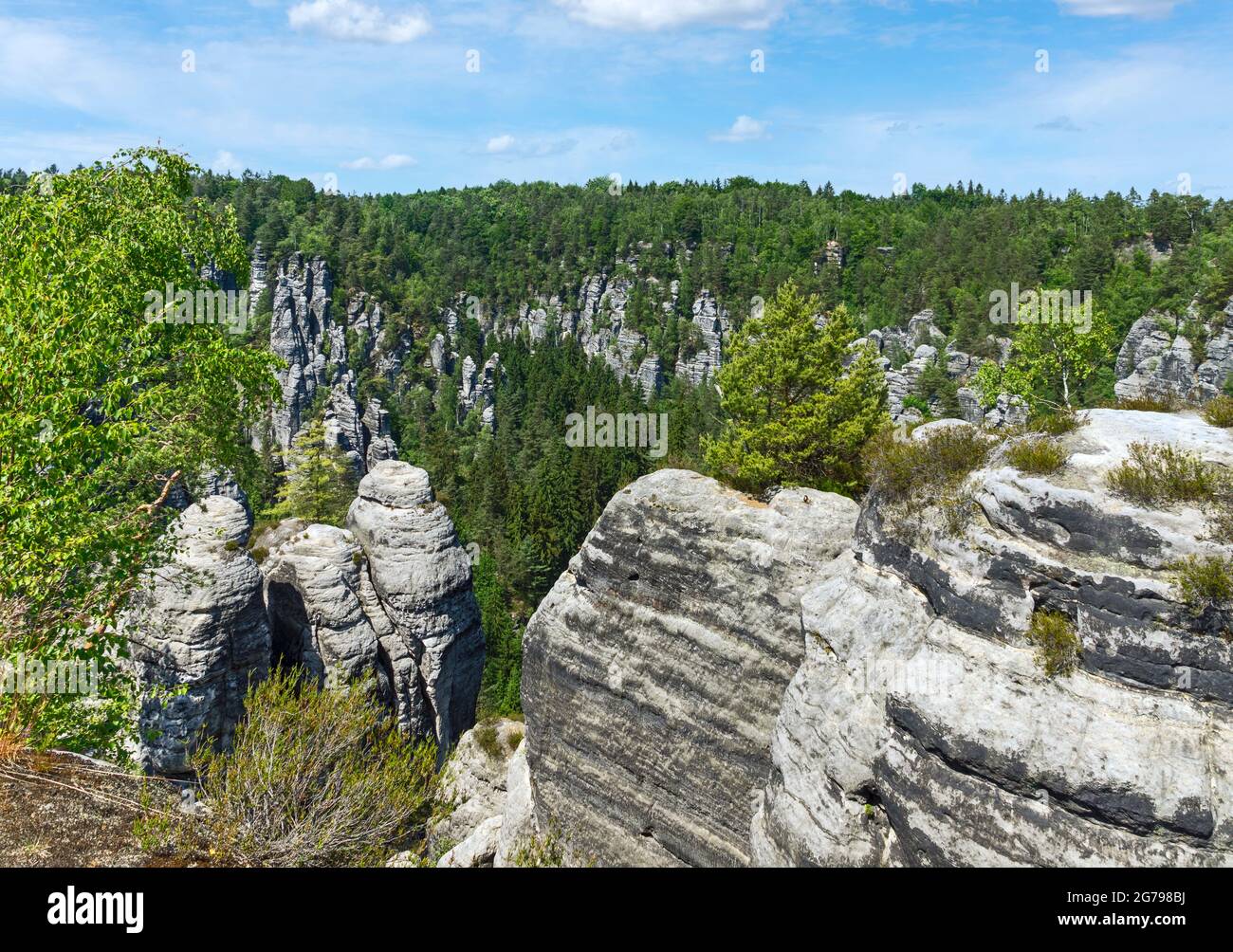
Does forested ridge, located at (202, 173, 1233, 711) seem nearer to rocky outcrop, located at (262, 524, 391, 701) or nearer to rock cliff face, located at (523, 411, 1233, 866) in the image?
rocky outcrop, located at (262, 524, 391, 701)

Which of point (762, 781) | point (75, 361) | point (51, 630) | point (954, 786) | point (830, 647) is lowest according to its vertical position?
point (762, 781)

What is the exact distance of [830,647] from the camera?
16.5 metres

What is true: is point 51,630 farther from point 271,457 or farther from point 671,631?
point 271,457

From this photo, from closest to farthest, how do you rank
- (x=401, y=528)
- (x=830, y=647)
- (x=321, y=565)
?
(x=830, y=647)
(x=321, y=565)
(x=401, y=528)

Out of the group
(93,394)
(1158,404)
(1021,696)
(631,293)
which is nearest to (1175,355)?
(1158,404)

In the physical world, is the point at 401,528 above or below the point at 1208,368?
below

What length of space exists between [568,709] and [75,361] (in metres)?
16.7

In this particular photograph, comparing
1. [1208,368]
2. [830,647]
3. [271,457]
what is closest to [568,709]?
[830,647]

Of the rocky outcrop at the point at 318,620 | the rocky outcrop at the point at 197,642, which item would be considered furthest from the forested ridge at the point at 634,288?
the rocky outcrop at the point at 197,642

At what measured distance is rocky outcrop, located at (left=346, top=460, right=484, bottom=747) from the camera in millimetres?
33750

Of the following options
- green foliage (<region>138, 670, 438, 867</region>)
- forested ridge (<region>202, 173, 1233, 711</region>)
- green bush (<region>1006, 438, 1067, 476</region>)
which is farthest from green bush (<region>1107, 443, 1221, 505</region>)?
forested ridge (<region>202, 173, 1233, 711</region>)

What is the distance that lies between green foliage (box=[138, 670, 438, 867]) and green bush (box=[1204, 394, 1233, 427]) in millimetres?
19243

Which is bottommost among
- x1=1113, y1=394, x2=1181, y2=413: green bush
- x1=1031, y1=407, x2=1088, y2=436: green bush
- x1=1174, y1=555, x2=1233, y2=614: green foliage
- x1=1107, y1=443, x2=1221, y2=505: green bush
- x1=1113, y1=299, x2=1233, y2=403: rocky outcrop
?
x1=1174, y1=555, x2=1233, y2=614: green foliage
